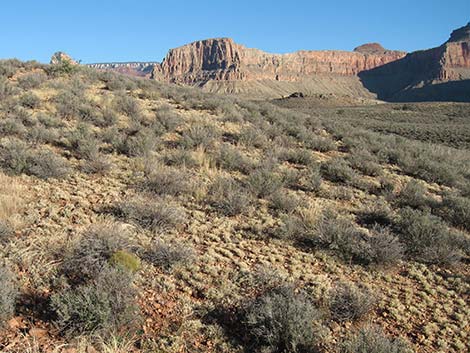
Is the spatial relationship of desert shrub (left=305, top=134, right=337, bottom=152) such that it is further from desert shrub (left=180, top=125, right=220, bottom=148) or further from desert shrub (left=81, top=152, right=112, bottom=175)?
desert shrub (left=81, top=152, right=112, bottom=175)

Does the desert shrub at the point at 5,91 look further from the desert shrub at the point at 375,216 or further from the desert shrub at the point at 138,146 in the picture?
the desert shrub at the point at 375,216

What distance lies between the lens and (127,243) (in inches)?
189

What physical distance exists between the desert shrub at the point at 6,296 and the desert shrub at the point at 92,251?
0.62 m

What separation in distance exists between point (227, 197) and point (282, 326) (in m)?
3.59

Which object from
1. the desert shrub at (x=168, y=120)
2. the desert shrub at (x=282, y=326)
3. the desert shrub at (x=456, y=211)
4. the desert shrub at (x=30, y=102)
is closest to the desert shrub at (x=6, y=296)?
the desert shrub at (x=282, y=326)

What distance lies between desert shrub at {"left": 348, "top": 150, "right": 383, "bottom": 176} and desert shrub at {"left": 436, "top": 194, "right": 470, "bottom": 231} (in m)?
2.27

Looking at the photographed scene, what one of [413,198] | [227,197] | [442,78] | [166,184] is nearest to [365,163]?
[413,198]

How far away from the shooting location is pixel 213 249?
17.2ft

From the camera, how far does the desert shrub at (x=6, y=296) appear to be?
11.1 ft

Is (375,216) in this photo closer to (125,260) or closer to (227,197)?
(227,197)

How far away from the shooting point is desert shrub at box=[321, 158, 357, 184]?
9034mm

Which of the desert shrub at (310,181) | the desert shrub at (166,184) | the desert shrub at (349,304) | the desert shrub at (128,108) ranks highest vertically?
the desert shrub at (128,108)

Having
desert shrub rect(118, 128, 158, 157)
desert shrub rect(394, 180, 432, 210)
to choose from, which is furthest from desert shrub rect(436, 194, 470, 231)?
desert shrub rect(118, 128, 158, 157)

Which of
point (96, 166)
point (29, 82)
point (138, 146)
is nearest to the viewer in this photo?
point (96, 166)
